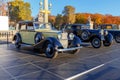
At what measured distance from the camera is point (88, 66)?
6.88 metres

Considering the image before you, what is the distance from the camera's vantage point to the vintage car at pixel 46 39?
8.58 meters

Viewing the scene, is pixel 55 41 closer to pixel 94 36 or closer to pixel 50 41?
pixel 50 41

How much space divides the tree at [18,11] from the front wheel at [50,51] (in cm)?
4806

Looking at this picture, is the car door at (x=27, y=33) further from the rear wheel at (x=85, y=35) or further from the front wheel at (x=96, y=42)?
the front wheel at (x=96, y=42)

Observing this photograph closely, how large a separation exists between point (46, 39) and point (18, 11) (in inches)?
1958

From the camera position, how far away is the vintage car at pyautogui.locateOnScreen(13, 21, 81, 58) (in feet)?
28.1

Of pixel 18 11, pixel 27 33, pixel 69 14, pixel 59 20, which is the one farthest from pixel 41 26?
pixel 69 14

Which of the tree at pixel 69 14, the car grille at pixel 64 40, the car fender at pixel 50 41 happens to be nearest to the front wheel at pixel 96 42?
the car grille at pixel 64 40

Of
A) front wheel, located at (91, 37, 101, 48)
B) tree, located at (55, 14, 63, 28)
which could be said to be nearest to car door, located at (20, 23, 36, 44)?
front wheel, located at (91, 37, 101, 48)

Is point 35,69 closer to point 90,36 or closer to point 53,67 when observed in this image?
point 53,67

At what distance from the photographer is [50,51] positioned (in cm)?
864

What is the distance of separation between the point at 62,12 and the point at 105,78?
63736 mm

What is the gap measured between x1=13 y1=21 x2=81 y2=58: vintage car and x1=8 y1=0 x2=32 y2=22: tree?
4547 centimetres

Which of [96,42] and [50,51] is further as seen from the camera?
[96,42]
